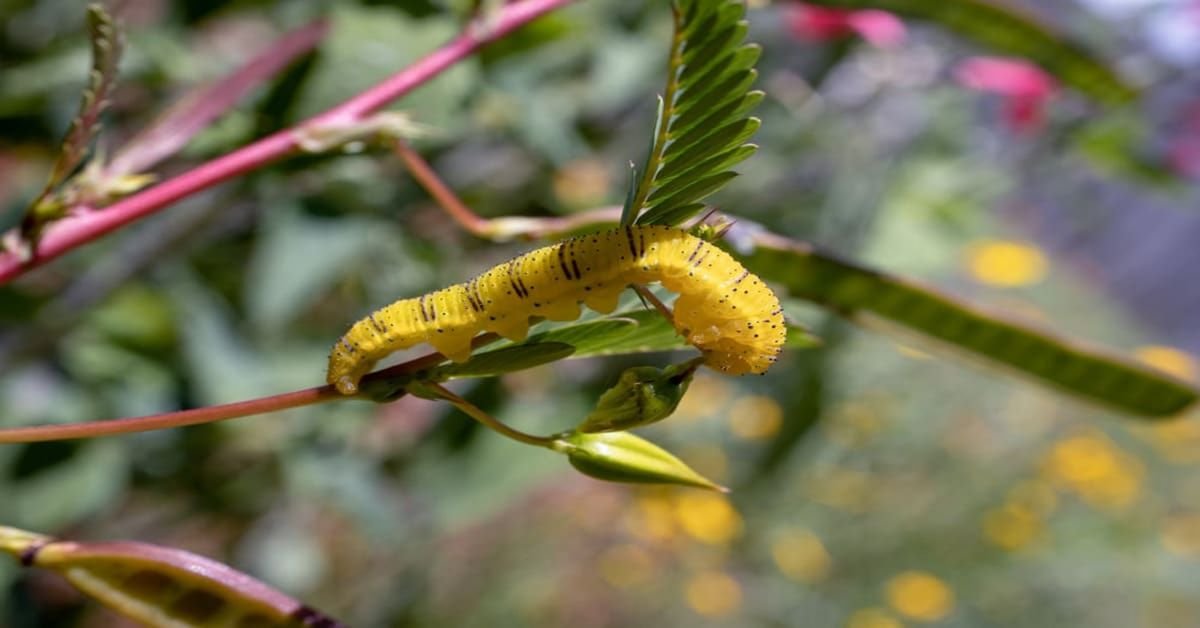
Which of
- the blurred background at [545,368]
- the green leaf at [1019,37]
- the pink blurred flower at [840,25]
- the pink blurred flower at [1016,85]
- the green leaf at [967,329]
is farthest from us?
the pink blurred flower at [1016,85]

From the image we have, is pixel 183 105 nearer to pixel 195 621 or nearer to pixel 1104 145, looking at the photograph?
pixel 195 621

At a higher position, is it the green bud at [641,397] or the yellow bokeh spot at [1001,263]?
the green bud at [641,397]

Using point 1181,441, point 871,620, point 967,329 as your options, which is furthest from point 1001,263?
point 967,329

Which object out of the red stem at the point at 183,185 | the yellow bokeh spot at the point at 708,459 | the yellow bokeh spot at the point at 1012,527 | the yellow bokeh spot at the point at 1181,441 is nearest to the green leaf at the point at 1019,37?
the red stem at the point at 183,185

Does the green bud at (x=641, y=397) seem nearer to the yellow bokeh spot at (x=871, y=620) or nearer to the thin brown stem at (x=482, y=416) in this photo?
the thin brown stem at (x=482, y=416)

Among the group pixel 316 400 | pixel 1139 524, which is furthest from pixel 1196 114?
pixel 316 400

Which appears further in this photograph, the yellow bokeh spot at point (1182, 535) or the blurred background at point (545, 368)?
the yellow bokeh spot at point (1182, 535)

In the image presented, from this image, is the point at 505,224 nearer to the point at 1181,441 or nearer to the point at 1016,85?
A: the point at 1016,85
